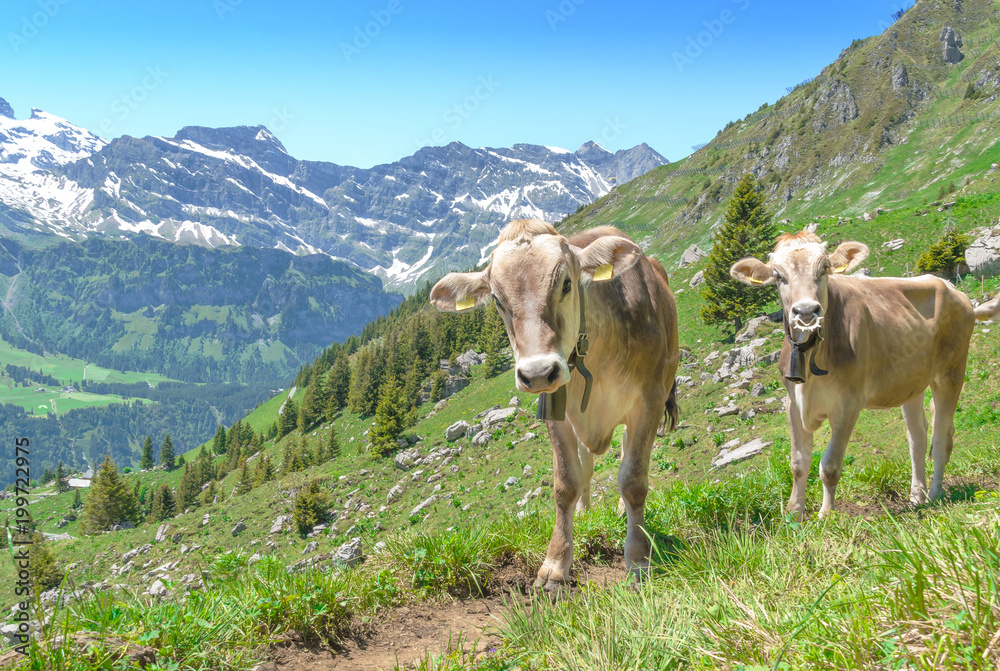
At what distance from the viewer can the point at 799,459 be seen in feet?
20.3

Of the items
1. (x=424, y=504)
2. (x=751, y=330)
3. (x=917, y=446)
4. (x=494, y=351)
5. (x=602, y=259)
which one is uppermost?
(x=602, y=259)

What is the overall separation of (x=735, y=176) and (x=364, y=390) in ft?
268

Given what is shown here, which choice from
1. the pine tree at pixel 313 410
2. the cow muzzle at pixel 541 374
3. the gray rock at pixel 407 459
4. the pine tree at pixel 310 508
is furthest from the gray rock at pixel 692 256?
the pine tree at pixel 313 410

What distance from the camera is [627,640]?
3.19 m

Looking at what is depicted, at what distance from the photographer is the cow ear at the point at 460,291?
438cm

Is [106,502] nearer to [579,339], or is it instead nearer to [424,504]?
[424,504]

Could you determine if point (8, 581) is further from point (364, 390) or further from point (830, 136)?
point (830, 136)

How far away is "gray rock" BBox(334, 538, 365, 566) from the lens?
593cm

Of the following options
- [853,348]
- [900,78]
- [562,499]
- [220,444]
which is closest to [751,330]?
[853,348]

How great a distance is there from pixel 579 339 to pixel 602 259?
0.67 metres

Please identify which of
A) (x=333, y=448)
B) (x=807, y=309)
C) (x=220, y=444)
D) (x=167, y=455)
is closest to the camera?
(x=807, y=309)

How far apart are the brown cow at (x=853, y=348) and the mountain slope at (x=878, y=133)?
62.0 m

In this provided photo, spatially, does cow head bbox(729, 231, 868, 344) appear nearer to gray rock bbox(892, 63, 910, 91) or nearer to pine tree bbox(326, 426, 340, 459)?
pine tree bbox(326, 426, 340, 459)

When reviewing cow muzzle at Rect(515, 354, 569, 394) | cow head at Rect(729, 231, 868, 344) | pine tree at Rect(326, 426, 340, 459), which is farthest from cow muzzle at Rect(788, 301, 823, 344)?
pine tree at Rect(326, 426, 340, 459)
